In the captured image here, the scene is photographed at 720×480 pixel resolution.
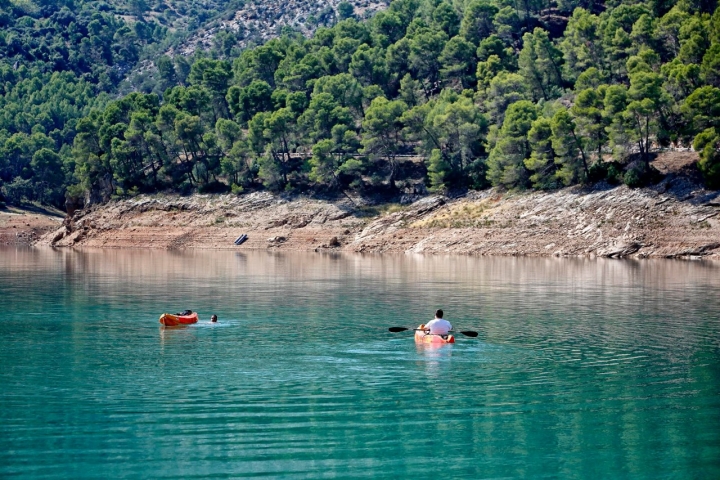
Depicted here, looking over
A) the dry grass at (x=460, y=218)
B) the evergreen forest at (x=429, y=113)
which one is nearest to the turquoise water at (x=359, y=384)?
the dry grass at (x=460, y=218)

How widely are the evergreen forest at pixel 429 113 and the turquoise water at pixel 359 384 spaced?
150 ft

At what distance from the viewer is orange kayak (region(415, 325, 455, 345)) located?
45750mm

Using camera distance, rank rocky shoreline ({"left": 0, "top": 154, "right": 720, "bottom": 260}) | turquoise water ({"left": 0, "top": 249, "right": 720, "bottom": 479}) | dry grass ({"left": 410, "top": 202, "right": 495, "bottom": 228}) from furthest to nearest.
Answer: dry grass ({"left": 410, "top": 202, "right": 495, "bottom": 228}), rocky shoreline ({"left": 0, "top": 154, "right": 720, "bottom": 260}), turquoise water ({"left": 0, "top": 249, "right": 720, "bottom": 479})

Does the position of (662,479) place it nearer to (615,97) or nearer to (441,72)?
(615,97)

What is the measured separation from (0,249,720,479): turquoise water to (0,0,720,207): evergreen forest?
1797 inches

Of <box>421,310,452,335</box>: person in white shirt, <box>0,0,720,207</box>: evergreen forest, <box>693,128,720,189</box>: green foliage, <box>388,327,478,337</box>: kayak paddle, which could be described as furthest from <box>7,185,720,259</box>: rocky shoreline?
<box>421,310,452,335</box>: person in white shirt

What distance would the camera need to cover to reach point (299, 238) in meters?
128

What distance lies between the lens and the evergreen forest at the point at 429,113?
11506 cm

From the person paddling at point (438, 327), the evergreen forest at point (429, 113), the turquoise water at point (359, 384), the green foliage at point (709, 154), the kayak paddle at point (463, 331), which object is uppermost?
the evergreen forest at point (429, 113)

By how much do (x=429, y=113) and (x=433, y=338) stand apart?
9558cm

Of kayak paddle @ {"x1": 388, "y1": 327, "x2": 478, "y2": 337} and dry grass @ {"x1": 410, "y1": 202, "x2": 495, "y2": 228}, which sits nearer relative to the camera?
kayak paddle @ {"x1": 388, "y1": 327, "x2": 478, "y2": 337}

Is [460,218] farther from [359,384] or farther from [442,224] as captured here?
[359,384]

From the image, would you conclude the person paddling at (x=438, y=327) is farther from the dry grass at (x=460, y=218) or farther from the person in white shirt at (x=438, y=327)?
the dry grass at (x=460, y=218)

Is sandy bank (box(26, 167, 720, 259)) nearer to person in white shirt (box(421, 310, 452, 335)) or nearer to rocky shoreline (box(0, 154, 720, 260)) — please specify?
rocky shoreline (box(0, 154, 720, 260))
